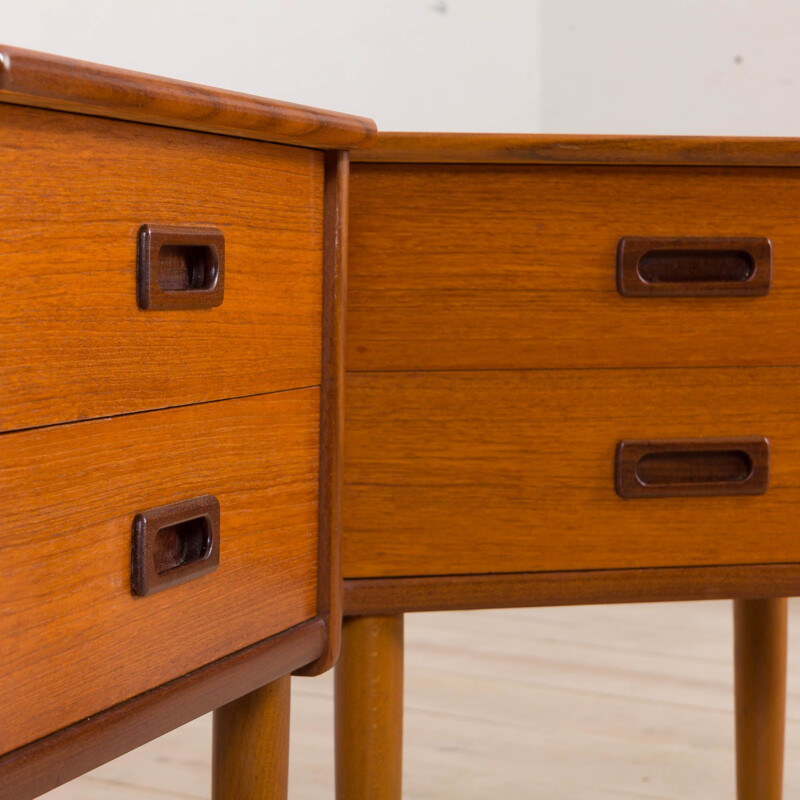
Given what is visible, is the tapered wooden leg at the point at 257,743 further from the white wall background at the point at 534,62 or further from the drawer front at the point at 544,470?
the white wall background at the point at 534,62

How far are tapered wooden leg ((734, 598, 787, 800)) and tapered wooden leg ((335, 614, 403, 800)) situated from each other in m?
0.43

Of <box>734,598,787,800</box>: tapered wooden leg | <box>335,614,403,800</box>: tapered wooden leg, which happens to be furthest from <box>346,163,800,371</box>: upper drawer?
<box>734,598,787,800</box>: tapered wooden leg

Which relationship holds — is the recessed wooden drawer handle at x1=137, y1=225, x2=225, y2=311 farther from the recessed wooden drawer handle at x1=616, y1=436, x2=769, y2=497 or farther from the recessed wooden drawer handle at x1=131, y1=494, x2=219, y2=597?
the recessed wooden drawer handle at x1=616, y1=436, x2=769, y2=497

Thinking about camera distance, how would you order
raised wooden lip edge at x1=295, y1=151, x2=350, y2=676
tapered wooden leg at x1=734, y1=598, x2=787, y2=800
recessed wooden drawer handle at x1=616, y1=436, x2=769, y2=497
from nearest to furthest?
1. raised wooden lip edge at x1=295, y1=151, x2=350, y2=676
2. recessed wooden drawer handle at x1=616, y1=436, x2=769, y2=497
3. tapered wooden leg at x1=734, y1=598, x2=787, y2=800

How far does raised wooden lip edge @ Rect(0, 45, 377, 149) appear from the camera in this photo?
0.51 metres

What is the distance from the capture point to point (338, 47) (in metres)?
1.89

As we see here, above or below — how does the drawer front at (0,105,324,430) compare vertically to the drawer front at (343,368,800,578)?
above

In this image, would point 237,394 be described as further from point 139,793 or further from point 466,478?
point 139,793

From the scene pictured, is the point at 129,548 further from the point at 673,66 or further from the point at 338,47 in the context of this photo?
the point at 673,66

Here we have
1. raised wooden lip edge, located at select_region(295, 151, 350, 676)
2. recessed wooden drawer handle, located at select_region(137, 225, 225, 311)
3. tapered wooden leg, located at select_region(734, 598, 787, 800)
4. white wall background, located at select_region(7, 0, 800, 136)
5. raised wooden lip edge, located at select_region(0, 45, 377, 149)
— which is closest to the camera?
raised wooden lip edge, located at select_region(0, 45, 377, 149)

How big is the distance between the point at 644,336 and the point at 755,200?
0.40 feet

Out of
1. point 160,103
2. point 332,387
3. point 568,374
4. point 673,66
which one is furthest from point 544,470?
point 673,66

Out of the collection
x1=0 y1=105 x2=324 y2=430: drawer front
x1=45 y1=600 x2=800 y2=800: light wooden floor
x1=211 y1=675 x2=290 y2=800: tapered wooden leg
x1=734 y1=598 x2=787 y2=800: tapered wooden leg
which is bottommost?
x1=45 y1=600 x2=800 y2=800: light wooden floor

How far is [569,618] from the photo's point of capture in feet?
6.82
